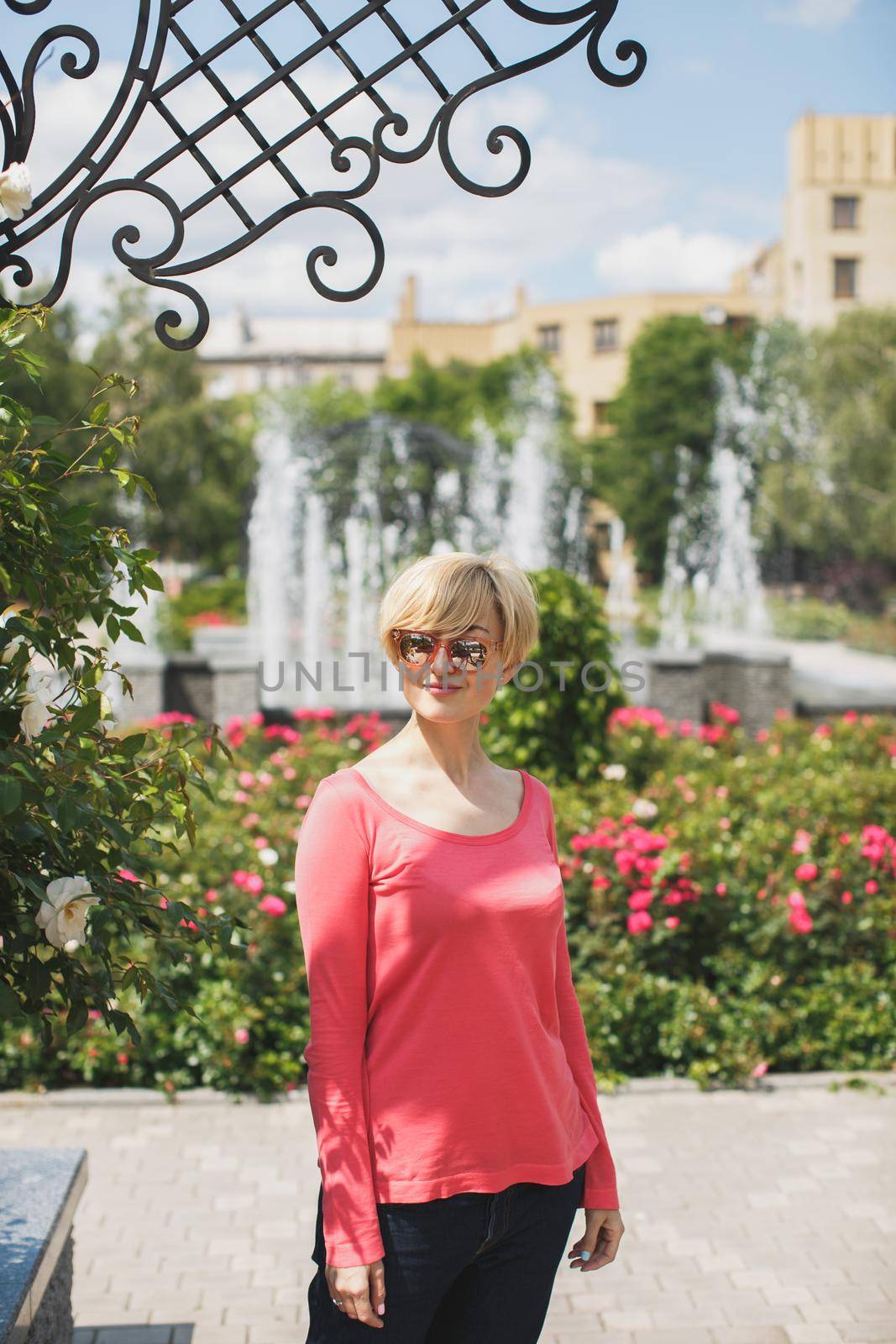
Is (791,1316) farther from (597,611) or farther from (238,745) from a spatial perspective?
(238,745)

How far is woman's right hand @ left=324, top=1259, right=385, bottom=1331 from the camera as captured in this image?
5.48ft

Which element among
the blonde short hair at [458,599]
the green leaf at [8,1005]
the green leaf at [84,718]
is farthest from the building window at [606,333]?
the green leaf at [8,1005]

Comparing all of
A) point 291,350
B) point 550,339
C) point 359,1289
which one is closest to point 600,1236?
point 359,1289

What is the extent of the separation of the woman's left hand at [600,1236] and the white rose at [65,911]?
0.93 meters

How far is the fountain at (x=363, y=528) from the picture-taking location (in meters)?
13.3

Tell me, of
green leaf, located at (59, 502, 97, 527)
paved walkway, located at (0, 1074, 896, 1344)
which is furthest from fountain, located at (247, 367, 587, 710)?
green leaf, located at (59, 502, 97, 527)

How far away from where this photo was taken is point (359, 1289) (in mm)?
1668

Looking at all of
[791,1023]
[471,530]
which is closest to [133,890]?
[791,1023]

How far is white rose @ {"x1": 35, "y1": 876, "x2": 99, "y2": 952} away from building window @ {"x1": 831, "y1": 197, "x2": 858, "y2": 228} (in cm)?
4900

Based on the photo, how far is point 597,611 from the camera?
22.2ft

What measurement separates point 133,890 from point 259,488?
58.3 feet

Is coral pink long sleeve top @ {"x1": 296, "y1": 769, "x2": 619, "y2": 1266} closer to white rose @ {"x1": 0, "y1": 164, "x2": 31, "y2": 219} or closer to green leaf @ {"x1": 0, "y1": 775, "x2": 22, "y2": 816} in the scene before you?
green leaf @ {"x1": 0, "y1": 775, "x2": 22, "y2": 816}

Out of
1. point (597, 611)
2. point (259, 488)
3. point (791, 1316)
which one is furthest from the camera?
point (259, 488)

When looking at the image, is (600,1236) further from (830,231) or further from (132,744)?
(830,231)
